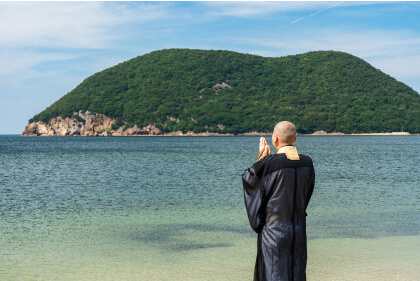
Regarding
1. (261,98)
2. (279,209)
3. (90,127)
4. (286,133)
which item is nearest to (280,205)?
(279,209)

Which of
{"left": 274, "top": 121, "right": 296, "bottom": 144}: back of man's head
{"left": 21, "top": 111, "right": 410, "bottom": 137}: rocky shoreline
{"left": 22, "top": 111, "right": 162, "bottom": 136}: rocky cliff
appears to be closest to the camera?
{"left": 274, "top": 121, "right": 296, "bottom": 144}: back of man's head

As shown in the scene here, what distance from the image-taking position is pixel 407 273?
28.1 ft

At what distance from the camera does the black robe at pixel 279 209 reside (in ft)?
13.6

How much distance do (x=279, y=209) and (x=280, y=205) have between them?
0.12ft

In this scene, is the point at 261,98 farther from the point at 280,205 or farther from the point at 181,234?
the point at 280,205

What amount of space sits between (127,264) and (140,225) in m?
4.81

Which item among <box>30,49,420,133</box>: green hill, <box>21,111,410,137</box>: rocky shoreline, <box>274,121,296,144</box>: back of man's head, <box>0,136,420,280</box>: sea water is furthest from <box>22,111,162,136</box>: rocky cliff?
<box>274,121,296,144</box>: back of man's head

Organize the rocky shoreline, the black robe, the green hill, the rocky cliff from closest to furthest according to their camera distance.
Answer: the black robe → the green hill → the rocky shoreline → the rocky cliff

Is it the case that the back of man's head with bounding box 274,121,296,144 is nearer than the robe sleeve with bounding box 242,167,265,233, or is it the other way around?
the robe sleeve with bounding box 242,167,265,233

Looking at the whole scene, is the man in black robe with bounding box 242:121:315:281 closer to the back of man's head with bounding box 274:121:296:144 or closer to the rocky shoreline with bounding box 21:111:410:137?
the back of man's head with bounding box 274:121:296:144

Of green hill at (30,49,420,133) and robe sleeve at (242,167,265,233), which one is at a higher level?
green hill at (30,49,420,133)

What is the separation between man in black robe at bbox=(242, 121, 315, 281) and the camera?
4148 millimetres

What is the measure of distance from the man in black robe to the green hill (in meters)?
167

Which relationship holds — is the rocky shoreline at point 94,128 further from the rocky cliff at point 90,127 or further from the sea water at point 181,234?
the sea water at point 181,234
